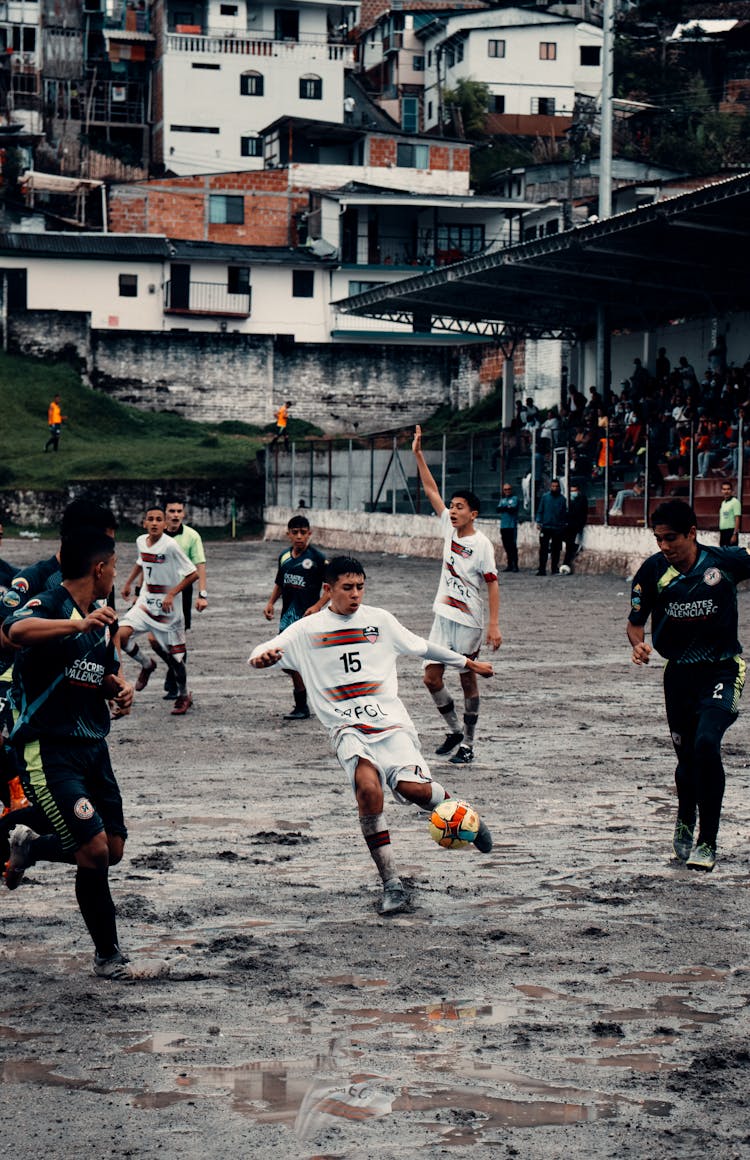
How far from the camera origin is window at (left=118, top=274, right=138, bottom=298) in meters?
63.9

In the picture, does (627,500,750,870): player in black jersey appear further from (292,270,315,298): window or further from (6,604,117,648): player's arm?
(292,270,315,298): window

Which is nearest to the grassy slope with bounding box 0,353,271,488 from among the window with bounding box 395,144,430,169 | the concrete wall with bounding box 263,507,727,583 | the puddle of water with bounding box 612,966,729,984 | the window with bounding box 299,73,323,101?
the concrete wall with bounding box 263,507,727,583

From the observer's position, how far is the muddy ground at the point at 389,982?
505 centimetres

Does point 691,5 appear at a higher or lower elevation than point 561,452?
higher

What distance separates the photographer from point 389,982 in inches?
260

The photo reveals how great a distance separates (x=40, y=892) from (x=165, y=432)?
53191mm

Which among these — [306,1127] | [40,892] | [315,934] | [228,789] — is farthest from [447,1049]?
[228,789]

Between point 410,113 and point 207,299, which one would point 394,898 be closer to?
point 207,299

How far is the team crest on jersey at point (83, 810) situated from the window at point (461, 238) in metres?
64.6

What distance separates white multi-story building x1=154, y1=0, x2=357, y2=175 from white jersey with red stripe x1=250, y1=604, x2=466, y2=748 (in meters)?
72.1

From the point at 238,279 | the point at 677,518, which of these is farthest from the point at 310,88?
the point at 677,518

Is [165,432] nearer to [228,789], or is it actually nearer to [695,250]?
[695,250]

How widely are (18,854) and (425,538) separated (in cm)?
3357

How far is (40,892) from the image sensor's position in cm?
816
